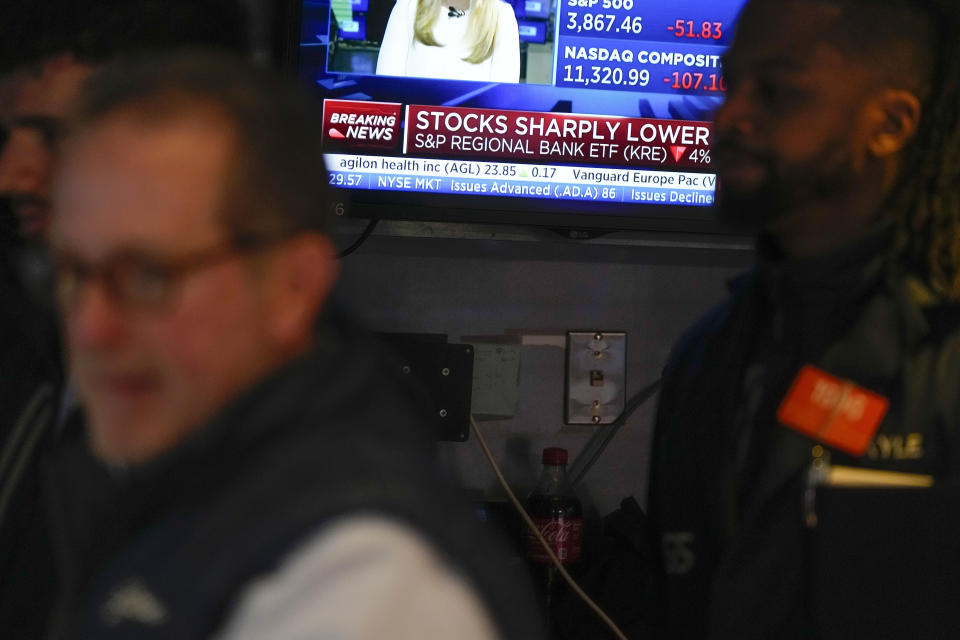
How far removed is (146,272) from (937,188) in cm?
93

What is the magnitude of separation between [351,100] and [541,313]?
52cm

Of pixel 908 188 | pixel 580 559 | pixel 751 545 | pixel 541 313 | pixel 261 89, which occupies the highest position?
A: pixel 261 89

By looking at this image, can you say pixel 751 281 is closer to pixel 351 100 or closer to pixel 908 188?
pixel 908 188

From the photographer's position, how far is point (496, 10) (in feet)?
6.73

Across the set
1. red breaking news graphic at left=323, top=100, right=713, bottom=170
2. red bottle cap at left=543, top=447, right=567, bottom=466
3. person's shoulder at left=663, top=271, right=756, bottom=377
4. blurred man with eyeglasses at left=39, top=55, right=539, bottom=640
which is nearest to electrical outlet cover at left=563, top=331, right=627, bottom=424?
red bottle cap at left=543, top=447, right=567, bottom=466

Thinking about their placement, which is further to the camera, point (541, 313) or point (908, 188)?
point (541, 313)

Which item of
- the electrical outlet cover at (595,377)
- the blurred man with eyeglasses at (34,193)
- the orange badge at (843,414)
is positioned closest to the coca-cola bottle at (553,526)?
the electrical outlet cover at (595,377)

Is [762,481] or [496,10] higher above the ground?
[496,10]

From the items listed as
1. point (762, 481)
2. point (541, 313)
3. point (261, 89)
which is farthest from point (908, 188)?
point (541, 313)

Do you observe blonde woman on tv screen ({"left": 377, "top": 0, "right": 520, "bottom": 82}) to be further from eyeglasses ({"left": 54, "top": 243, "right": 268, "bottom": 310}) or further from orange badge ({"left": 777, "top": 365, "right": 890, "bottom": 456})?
eyeglasses ({"left": 54, "top": 243, "right": 268, "bottom": 310})

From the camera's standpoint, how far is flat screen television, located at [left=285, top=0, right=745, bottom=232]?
2.04 metres

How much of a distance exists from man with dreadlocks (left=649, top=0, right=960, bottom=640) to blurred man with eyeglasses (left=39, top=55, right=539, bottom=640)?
0.48 meters

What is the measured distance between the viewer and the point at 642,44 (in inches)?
82.7

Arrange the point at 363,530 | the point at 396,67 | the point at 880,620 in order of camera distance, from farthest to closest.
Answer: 1. the point at 396,67
2. the point at 880,620
3. the point at 363,530
